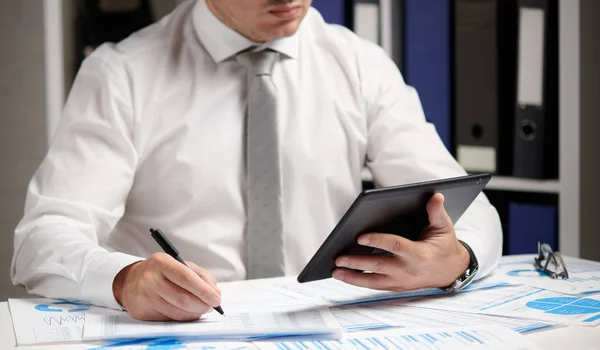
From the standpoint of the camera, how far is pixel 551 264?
1.28 meters

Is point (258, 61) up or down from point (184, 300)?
up

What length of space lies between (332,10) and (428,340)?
1457 millimetres

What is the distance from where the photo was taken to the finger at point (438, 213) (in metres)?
1.07

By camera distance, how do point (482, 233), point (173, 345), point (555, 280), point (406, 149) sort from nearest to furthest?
1. point (173, 345)
2. point (555, 280)
3. point (482, 233)
4. point (406, 149)

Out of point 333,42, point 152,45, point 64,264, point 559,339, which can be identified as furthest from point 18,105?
point 559,339

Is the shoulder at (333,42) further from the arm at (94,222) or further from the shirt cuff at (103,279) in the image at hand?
the shirt cuff at (103,279)

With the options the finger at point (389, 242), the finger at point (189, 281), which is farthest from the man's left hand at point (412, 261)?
the finger at point (189, 281)

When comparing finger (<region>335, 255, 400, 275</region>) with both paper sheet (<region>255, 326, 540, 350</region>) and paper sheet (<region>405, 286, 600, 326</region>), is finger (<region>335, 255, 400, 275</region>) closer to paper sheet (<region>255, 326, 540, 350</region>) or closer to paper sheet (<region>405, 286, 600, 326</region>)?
paper sheet (<region>405, 286, 600, 326</region>)

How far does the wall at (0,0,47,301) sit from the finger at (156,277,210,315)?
1354 millimetres

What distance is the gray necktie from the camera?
1445mm

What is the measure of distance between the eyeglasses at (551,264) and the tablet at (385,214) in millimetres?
220

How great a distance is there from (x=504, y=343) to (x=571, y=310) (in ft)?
0.68

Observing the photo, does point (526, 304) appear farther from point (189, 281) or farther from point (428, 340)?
point (189, 281)

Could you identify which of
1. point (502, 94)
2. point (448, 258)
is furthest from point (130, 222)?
point (502, 94)
